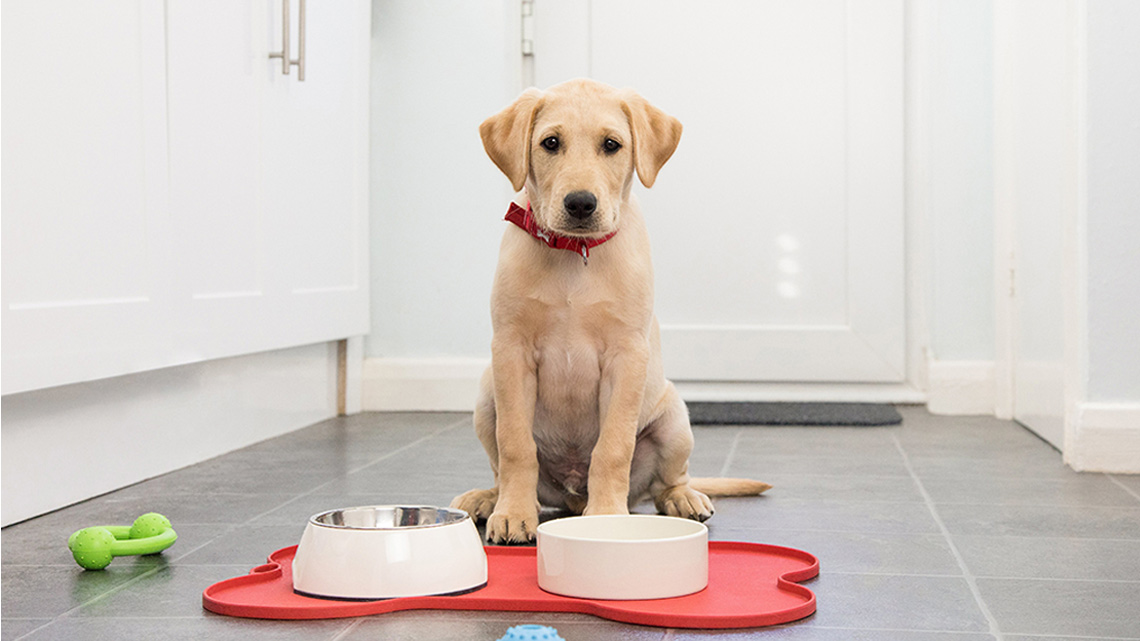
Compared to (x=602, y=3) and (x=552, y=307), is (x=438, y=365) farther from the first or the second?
(x=552, y=307)

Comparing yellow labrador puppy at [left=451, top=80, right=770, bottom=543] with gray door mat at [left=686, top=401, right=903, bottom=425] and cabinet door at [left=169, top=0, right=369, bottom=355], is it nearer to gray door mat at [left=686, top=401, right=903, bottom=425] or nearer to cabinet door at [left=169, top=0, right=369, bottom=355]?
cabinet door at [left=169, top=0, right=369, bottom=355]

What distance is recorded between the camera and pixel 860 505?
2.37 meters

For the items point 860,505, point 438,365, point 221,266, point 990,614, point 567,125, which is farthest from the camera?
point 438,365

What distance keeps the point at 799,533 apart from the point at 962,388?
238cm

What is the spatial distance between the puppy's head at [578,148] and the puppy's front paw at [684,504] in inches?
22.9

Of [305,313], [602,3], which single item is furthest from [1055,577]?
[602,3]

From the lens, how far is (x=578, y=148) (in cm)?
195

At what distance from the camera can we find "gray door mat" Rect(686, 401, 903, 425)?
389cm

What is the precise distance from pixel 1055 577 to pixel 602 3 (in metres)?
3.45

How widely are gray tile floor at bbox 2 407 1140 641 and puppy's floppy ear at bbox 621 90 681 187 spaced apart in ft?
2.31

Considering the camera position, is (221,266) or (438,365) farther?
(438,365)

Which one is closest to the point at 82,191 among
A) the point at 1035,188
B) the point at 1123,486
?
the point at 1123,486

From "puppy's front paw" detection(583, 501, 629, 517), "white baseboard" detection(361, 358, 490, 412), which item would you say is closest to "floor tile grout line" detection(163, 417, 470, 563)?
"white baseboard" detection(361, 358, 490, 412)

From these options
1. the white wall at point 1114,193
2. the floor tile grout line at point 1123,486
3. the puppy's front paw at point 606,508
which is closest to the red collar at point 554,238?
the puppy's front paw at point 606,508
